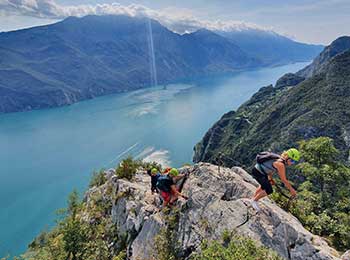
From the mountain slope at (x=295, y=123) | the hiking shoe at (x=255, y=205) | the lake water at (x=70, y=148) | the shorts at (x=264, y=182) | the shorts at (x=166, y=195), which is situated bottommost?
the lake water at (x=70, y=148)

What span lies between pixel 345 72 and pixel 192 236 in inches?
2581

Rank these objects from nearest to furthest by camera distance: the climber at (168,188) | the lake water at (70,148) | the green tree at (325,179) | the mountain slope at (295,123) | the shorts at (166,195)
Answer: the climber at (168,188) → the shorts at (166,195) → the green tree at (325,179) → the lake water at (70,148) → the mountain slope at (295,123)

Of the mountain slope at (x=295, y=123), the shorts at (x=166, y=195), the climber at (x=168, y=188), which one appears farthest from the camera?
the mountain slope at (x=295, y=123)

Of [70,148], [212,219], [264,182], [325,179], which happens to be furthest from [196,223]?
[70,148]

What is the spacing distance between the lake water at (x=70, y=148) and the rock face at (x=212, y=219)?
28.4 metres

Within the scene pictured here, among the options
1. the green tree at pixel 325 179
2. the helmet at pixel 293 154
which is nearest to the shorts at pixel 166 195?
the green tree at pixel 325 179

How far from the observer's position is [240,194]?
9625 mm

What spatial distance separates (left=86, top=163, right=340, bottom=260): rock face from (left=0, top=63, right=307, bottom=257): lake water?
28445 mm

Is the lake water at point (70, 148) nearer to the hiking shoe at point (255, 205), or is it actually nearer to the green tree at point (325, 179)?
the green tree at point (325, 179)

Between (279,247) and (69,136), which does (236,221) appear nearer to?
(279,247)

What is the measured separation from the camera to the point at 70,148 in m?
74.2

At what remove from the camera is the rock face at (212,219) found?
7.32m

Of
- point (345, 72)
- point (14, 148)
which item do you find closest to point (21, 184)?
point (14, 148)

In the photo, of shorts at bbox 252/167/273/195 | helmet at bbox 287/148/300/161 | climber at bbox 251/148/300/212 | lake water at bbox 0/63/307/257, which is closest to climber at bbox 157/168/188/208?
climber at bbox 251/148/300/212
